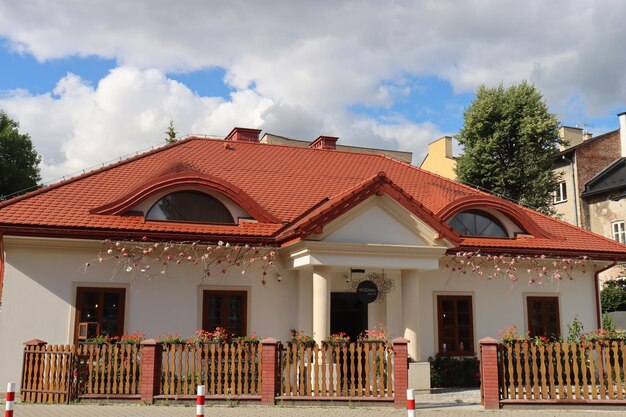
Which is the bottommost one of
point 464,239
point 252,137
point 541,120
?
point 464,239

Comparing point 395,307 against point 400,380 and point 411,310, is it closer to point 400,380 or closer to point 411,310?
point 411,310

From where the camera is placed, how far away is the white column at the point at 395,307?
15.5m

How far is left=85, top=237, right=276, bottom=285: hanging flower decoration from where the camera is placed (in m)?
14.0

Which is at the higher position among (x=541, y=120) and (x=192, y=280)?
(x=541, y=120)

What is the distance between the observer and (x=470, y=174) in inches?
1081

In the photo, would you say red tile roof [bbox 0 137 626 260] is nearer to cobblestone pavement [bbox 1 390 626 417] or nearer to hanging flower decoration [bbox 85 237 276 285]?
hanging flower decoration [bbox 85 237 276 285]

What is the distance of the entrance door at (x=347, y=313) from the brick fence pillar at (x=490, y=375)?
15.1 ft

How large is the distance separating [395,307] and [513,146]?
14.4 m

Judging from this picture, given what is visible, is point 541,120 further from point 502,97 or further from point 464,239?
point 464,239

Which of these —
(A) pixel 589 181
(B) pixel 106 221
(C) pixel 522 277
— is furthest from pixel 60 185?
(A) pixel 589 181

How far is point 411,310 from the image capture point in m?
14.7

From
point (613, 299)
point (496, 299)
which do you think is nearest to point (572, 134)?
point (613, 299)

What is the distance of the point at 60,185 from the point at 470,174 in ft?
59.7

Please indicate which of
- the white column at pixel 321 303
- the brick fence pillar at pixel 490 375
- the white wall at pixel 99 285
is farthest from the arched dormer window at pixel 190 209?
the brick fence pillar at pixel 490 375
